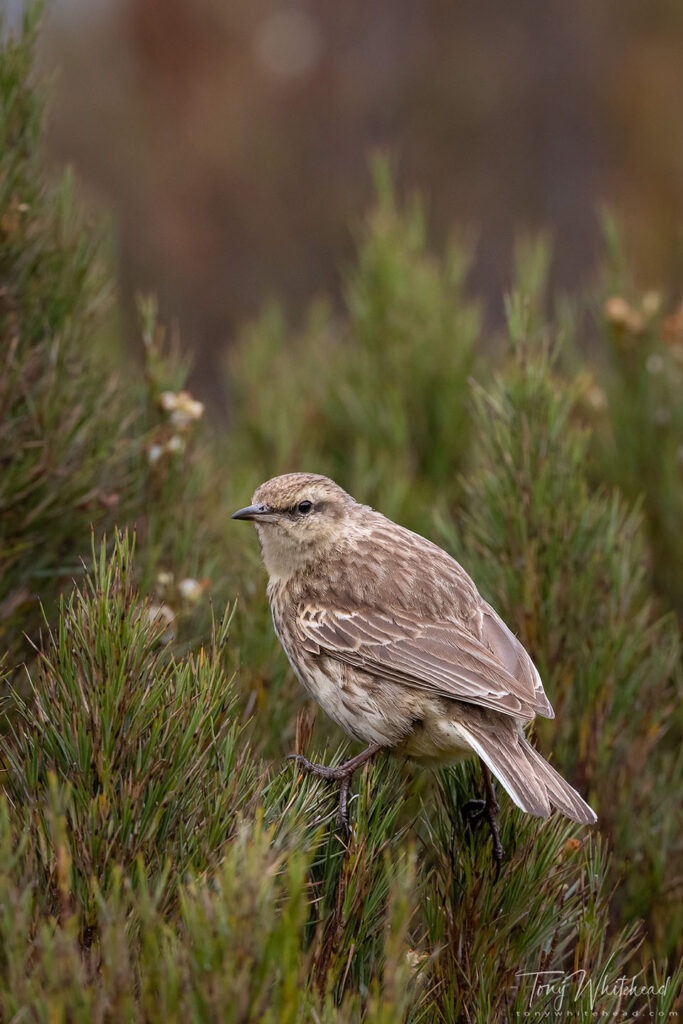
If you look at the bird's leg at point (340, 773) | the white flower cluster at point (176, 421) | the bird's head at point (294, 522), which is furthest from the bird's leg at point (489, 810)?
the white flower cluster at point (176, 421)

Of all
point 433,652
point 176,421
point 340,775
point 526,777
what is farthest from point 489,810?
point 176,421

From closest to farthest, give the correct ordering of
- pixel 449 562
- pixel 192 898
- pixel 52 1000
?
pixel 52 1000 < pixel 192 898 < pixel 449 562

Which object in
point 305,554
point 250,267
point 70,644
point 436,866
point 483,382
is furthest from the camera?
point 250,267

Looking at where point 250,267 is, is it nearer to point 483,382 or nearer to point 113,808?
point 483,382

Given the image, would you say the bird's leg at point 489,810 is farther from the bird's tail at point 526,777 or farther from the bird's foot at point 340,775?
the bird's foot at point 340,775

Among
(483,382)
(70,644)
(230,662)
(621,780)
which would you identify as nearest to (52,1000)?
(70,644)

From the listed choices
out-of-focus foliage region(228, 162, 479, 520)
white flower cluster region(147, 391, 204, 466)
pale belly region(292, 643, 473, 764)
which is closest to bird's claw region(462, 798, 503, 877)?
pale belly region(292, 643, 473, 764)

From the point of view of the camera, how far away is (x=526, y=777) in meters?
1.90

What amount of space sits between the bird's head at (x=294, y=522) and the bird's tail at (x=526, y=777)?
28.0 inches

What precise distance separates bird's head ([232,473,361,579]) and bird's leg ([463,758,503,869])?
773mm

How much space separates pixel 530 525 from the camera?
2.61m

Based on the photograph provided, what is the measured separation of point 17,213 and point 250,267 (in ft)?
26.1
